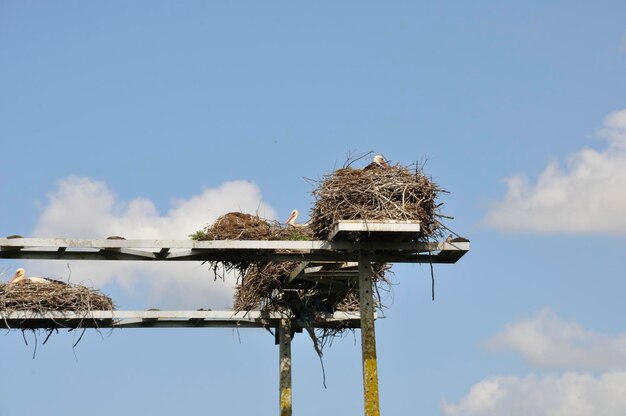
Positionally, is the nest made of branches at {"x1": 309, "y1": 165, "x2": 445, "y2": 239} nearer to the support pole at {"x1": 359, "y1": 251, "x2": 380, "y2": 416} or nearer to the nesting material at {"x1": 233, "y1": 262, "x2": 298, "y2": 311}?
the support pole at {"x1": 359, "y1": 251, "x2": 380, "y2": 416}

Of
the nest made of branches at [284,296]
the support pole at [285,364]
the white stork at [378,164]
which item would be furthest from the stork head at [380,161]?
the support pole at [285,364]

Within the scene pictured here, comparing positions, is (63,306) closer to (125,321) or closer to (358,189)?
(125,321)

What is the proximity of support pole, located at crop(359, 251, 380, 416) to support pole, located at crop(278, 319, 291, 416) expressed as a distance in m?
5.38

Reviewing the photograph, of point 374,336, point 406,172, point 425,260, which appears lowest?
A: point 374,336

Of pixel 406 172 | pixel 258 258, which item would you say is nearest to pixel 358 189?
pixel 406 172

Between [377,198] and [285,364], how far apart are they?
6598mm

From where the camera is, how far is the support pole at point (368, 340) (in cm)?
1507

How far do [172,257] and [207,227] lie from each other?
203 centimetres

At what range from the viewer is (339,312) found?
20.4 m

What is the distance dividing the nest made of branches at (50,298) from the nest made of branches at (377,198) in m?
5.77

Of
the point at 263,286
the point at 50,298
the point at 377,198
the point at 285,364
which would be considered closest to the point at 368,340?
the point at 377,198

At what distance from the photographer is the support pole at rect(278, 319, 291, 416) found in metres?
20.9

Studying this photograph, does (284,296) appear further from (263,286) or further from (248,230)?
(248,230)

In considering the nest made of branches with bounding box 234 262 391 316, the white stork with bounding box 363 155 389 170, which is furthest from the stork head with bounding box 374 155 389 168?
the nest made of branches with bounding box 234 262 391 316
